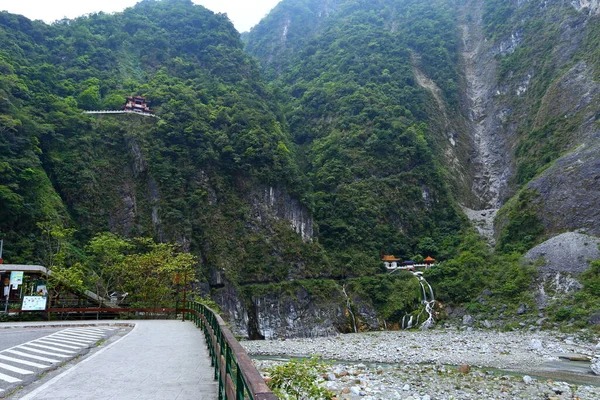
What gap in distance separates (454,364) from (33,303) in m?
21.7

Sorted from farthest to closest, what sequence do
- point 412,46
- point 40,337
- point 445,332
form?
point 412,46, point 445,332, point 40,337

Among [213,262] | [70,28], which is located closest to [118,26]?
[70,28]

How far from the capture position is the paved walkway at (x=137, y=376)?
19.2ft

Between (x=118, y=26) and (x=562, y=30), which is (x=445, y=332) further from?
(x=118, y=26)

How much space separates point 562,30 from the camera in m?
70.9

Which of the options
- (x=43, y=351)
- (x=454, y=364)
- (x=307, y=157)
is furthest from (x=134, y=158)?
(x=454, y=364)

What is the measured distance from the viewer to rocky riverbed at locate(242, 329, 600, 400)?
14.8m

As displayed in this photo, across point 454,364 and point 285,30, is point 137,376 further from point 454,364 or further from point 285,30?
point 285,30

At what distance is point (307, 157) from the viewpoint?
65.1 metres

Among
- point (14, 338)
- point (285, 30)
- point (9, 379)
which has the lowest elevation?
point (9, 379)

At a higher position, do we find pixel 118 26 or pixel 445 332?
pixel 118 26

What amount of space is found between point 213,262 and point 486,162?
5769 centimetres

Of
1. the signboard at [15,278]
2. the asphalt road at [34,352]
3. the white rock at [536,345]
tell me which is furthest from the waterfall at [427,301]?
the signboard at [15,278]

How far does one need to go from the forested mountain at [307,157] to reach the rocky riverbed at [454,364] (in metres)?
8.08
